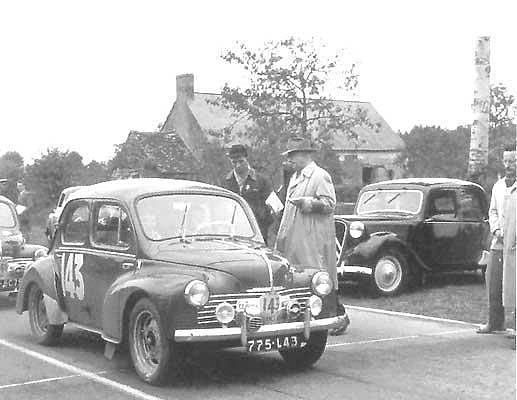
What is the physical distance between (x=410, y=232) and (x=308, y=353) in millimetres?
6209

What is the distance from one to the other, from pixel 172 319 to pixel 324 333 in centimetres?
148

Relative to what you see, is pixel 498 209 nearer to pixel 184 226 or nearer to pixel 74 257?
pixel 184 226

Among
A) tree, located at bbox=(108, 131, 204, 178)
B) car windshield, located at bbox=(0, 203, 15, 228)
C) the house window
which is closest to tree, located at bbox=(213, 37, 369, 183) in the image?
tree, located at bbox=(108, 131, 204, 178)

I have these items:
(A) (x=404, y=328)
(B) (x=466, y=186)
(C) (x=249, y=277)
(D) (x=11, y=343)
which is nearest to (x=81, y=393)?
(C) (x=249, y=277)

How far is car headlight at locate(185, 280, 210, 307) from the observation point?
7.07 metres

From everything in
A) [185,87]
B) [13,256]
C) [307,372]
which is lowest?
[307,372]

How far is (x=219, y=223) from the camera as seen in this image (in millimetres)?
8445

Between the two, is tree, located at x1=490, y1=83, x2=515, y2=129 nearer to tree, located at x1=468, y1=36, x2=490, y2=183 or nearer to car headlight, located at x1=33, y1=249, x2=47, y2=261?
tree, located at x1=468, y1=36, x2=490, y2=183

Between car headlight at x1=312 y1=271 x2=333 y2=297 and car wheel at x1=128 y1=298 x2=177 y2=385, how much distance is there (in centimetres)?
135

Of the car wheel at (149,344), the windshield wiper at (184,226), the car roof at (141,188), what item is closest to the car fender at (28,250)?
the car roof at (141,188)

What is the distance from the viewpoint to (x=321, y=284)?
778 cm

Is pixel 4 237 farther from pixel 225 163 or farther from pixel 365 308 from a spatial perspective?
pixel 225 163

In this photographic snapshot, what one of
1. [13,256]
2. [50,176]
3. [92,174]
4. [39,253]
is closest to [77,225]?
[39,253]

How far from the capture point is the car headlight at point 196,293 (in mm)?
7074
